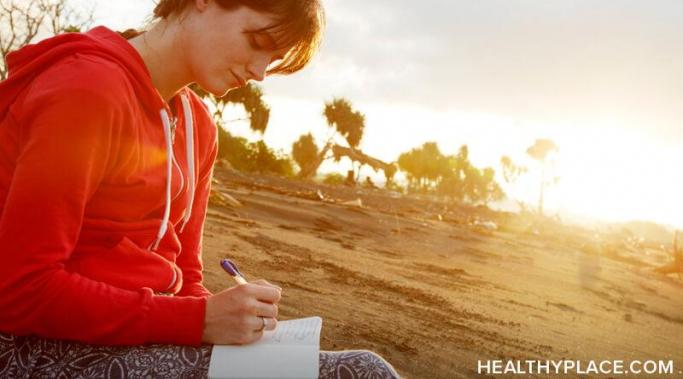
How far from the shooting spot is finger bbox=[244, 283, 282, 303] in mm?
1190

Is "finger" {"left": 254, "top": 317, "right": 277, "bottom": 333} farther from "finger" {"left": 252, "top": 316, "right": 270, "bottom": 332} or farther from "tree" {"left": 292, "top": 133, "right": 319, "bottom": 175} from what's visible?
"tree" {"left": 292, "top": 133, "right": 319, "bottom": 175}

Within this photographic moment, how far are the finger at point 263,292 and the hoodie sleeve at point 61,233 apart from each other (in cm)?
15

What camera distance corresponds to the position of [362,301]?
13.4 feet

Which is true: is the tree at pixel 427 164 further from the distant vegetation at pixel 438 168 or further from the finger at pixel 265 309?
the finger at pixel 265 309

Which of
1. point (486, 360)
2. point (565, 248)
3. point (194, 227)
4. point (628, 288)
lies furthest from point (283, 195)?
point (194, 227)

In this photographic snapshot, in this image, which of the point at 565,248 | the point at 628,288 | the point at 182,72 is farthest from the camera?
the point at 565,248

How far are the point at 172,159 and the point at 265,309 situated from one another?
0.49m

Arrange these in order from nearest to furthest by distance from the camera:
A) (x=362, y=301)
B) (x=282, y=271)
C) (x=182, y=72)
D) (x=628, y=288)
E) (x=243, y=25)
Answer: (x=243, y=25) → (x=182, y=72) → (x=362, y=301) → (x=282, y=271) → (x=628, y=288)

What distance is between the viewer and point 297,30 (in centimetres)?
141

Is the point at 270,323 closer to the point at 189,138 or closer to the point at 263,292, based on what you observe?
the point at 263,292

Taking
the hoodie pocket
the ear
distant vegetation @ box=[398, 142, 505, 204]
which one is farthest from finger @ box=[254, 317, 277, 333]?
distant vegetation @ box=[398, 142, 505, 204]

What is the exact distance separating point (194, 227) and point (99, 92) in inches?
27.8

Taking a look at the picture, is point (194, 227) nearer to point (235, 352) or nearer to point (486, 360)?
point (235, 352)

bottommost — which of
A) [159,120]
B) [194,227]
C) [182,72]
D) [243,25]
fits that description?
[194,227]
